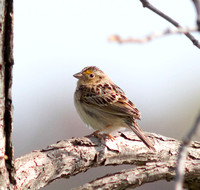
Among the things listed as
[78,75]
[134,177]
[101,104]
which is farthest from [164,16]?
[78,75]

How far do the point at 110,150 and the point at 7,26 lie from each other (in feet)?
7.19

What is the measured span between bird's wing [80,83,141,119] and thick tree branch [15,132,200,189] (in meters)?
1.28

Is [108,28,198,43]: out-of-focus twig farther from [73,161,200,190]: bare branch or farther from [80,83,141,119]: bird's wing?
[80,83,141,119]: bird's wing

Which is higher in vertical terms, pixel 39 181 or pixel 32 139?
pixel 39 181

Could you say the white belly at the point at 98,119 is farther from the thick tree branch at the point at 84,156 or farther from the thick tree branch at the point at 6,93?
the thick tree branch at the point at 6,93

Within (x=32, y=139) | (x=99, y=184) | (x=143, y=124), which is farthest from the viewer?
(x=143, y=124)

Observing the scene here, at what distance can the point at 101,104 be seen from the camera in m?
6.82

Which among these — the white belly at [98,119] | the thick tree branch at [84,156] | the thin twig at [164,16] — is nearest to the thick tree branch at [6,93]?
the thick tree branch at [84,156]

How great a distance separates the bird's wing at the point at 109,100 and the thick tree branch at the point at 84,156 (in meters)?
1.28

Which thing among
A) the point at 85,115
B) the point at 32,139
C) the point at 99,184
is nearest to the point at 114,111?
the point at 85,115

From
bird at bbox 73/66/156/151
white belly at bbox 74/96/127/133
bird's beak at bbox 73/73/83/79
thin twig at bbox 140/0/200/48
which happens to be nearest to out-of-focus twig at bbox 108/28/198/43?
thin twig at bbox 140/0/200/48

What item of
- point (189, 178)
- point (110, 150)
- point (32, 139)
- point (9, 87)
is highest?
point (9, 87)

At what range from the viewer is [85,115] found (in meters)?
6.72

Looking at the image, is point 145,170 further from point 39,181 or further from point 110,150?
point 39,181
